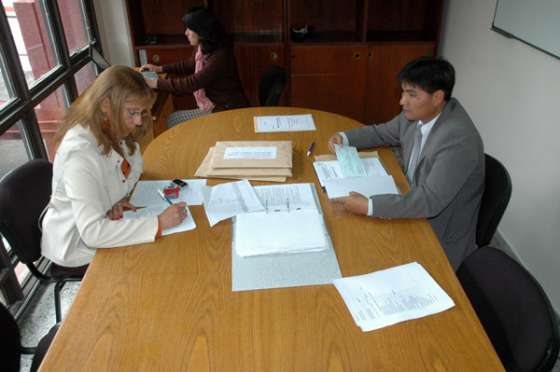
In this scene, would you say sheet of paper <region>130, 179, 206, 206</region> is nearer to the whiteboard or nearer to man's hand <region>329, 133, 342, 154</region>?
man's hand <region>329, 133, 342, 154</region>

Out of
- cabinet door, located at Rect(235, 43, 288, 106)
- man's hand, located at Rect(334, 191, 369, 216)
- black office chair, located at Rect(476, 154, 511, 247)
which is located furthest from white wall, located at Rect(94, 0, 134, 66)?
black office chair, located at Rect(476, 154, 511, 247)

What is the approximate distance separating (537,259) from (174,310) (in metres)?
1.95

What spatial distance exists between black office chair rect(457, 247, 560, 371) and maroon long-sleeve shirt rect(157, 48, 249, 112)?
82.3 inches

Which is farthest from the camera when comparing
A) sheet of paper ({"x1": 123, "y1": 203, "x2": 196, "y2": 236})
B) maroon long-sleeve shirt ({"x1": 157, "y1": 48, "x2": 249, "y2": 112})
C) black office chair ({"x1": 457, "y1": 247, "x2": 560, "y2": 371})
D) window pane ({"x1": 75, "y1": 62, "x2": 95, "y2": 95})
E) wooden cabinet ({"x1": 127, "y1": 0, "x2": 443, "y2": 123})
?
wooden cabinet ({"x1": 127, "y1": 0, "x2": 443, "y2": 123})

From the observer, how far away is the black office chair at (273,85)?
2740 millimetres

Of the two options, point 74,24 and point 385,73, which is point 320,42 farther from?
point 74,24

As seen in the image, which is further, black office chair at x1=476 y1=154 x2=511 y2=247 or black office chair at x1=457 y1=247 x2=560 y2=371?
black office chair at x1=476 y1=154 x2=511 y2=247

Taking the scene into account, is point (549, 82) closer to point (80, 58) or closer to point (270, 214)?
point (270, 214)

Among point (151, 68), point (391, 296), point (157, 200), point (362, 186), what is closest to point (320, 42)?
point (151, 68)

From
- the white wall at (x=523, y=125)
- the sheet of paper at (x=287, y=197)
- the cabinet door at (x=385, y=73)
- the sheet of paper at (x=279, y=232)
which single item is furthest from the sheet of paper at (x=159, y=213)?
the cabinet door at (x=385, y=73)

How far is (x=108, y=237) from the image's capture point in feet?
4.65

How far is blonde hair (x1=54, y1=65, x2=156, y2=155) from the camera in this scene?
1.51 meters

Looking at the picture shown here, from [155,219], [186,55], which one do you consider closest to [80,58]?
[186,55]

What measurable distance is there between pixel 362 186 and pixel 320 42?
233 centimetres
